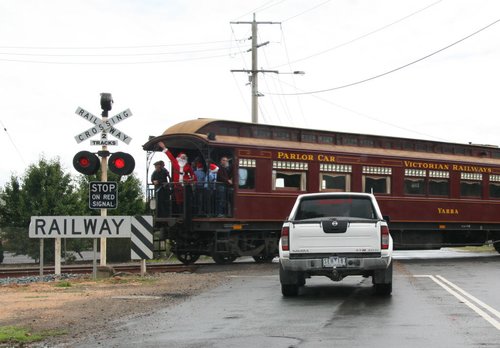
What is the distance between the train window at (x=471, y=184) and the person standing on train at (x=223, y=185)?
9.41 metres

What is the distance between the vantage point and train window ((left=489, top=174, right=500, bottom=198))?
89.0 feet

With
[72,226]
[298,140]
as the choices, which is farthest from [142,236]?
[298,140]

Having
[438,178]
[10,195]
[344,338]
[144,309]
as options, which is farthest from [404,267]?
[10,195]

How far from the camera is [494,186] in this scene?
27281 millimetres

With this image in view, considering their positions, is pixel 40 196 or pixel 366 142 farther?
pixel 40 196

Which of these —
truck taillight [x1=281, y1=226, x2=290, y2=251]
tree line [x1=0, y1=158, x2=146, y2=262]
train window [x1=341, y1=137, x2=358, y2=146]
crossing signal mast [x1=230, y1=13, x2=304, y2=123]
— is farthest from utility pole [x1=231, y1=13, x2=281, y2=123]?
truck taillight [x1=281, y1=226, x2=290, y2=251]

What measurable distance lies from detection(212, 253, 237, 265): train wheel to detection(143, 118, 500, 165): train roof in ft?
10.5

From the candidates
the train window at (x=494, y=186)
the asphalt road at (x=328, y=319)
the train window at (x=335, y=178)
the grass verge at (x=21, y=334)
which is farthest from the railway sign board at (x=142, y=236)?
the train window at (x=494, y=186)

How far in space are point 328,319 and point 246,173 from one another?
11266mm

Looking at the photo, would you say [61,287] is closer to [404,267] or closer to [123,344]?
[123,344]

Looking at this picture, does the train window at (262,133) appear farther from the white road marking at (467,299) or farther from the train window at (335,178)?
the white road marking at (467,299)

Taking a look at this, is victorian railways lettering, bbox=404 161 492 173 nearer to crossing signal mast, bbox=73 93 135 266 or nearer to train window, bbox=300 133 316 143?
train window, bbox=300 133 316 143

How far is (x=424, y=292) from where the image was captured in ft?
44.8

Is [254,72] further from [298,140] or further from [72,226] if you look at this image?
[72,226]
